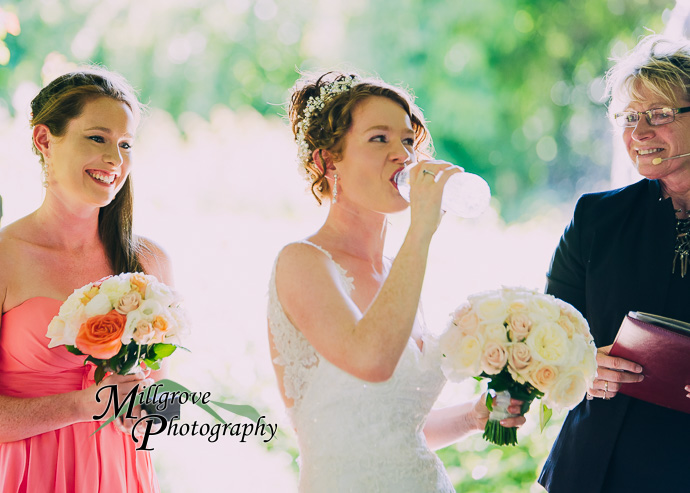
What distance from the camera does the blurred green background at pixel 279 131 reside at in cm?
412

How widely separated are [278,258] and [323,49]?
408 centimetres

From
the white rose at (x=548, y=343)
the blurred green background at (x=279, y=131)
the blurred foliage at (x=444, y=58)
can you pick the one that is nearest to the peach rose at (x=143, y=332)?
the white rose at (x=548, y=343)

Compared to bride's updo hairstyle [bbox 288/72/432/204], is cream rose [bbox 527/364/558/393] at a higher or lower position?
lower

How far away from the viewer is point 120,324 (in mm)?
1658

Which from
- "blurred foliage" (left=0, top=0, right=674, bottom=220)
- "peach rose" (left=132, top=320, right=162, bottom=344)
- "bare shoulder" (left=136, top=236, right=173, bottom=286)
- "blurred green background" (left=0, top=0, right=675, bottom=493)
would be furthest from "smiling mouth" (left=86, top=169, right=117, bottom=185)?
"blurred foliage" (left=0, top=0, right=674, bottom=220)

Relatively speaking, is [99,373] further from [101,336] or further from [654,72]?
[654,72]

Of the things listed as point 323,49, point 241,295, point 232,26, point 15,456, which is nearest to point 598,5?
point 323,49

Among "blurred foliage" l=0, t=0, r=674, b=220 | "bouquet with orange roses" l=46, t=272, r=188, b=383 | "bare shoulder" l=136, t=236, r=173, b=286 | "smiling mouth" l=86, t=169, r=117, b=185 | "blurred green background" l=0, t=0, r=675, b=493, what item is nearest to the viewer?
"bouquet with orange roses" l=46, t=272, r=188, b=383

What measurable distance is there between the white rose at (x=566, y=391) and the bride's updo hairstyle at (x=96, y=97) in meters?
1.21

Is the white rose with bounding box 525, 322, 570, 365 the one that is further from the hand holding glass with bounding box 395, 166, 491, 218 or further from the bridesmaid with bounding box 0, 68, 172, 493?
the bridesmaid with bounding box 0, 68, 172, 493

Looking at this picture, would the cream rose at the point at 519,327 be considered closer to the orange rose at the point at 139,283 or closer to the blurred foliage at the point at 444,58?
the orange rose at the point at 139,283

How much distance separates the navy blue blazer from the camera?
6.28 feet

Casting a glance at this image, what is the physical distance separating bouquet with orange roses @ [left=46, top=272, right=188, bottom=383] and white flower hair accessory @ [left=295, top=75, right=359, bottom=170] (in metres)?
0.58

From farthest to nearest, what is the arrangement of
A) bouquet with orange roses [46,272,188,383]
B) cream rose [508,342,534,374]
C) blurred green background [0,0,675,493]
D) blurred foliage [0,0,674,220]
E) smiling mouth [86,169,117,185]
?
Answer: blurred foliage [0,0,674,220] < blurred green background [0,0,675,493] < smiling mouth [86,169,117,185] < bouquet with orange roses [46,272,188,383] < cream rose [508,342,534,374]
